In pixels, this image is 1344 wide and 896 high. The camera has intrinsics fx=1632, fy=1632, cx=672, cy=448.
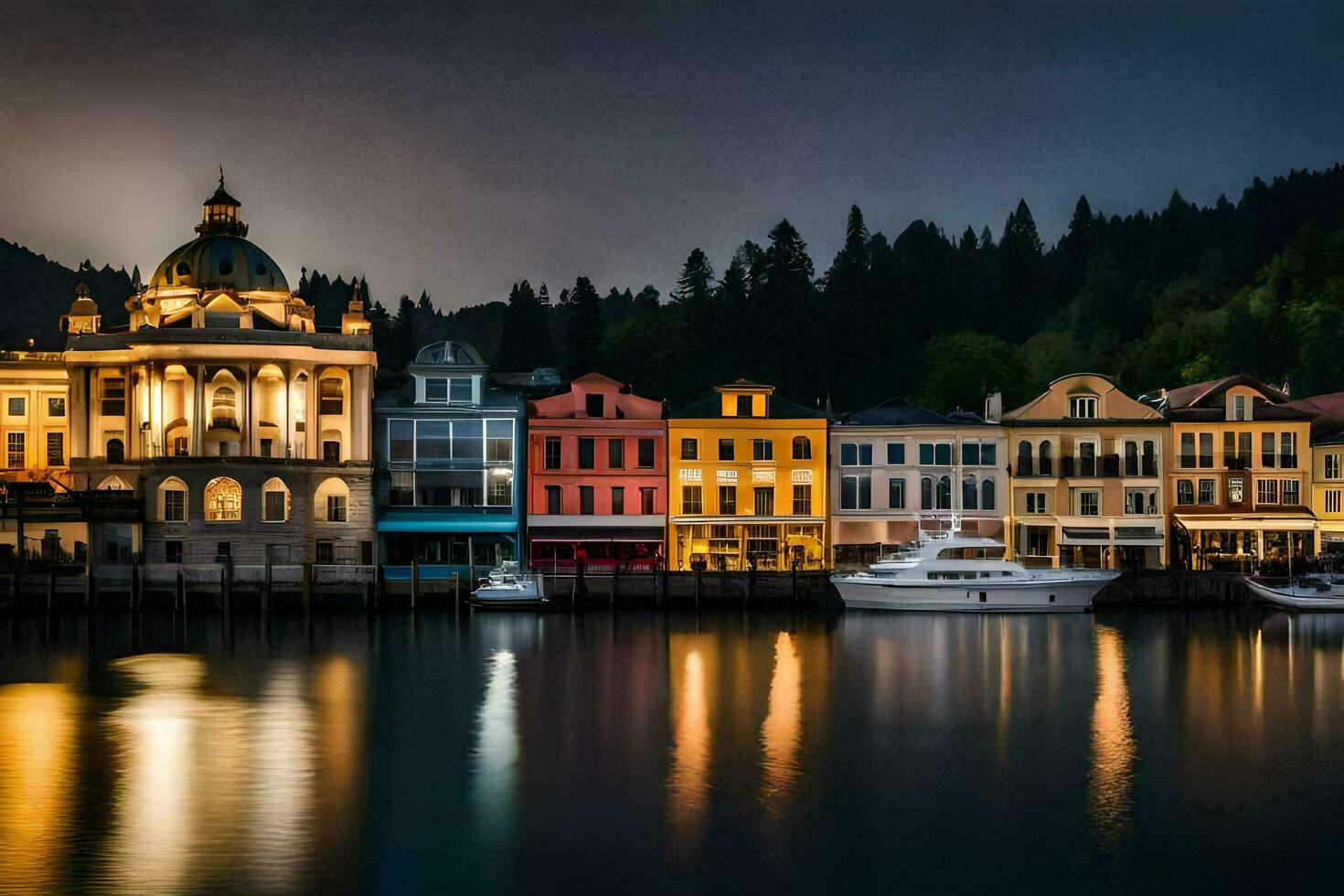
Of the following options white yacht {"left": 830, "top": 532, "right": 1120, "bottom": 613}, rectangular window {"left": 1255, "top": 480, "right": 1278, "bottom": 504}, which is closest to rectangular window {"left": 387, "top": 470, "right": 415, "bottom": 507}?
white yacht {"left": 830, "top": 532, "right": 1120, "bottom": 613}

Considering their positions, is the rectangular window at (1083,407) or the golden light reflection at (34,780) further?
the rectangular window at (1083,407)

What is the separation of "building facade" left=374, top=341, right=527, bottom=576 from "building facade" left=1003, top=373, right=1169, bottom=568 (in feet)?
83.7

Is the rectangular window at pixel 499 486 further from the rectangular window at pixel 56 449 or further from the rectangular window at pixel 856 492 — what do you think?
the rectangular window at pixel 56 449

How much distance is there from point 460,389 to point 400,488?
575cm

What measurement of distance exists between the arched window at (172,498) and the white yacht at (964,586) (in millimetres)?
31498

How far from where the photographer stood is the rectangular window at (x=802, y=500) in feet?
269

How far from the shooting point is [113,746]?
4184 cm

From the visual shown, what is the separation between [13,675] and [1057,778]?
3403 centimetres

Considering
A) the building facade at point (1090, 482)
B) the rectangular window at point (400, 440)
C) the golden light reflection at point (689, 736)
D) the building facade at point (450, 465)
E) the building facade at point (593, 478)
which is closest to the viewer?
the golden light reflection at point (689, 736)

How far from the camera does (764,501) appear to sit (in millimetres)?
81875

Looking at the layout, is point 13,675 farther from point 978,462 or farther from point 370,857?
point 978,462

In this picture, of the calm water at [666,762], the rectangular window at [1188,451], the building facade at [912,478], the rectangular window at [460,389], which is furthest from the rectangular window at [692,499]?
the rectangular window at [1188,451]

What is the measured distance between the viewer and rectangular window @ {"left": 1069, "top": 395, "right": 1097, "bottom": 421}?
83.6 m

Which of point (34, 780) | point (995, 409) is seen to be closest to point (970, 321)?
point (995, 409)
